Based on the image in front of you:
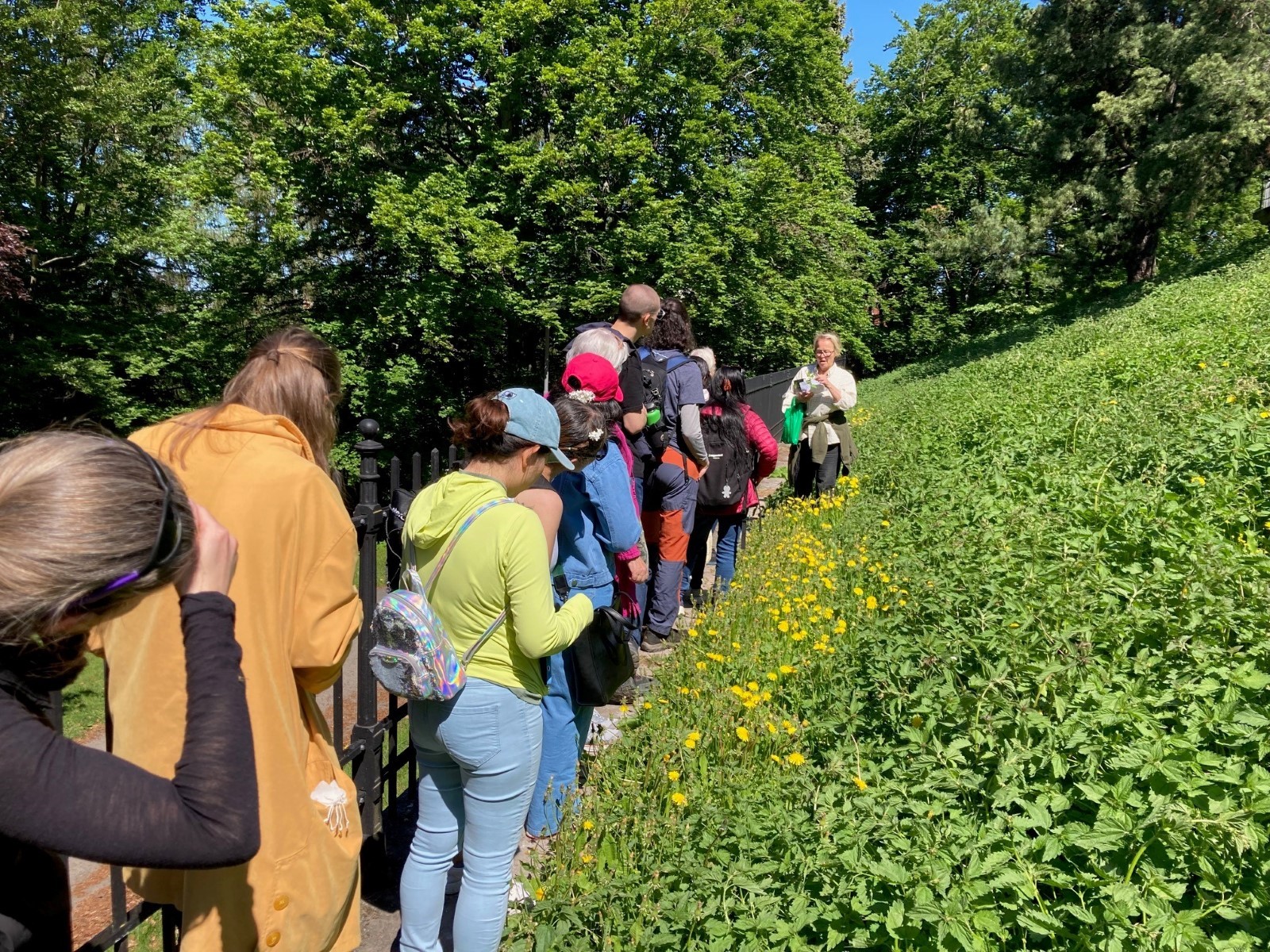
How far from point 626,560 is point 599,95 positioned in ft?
44.8

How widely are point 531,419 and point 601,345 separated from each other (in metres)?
1.67

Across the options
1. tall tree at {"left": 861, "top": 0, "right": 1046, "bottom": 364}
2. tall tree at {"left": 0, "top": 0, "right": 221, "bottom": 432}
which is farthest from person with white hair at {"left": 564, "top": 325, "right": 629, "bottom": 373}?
tall tree at {"left": 861, "top": 0, "right": 1046, "bottom": 364}

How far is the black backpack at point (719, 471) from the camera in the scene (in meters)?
5.36

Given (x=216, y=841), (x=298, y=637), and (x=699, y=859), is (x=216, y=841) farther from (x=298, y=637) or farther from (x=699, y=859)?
(x=699, y=859)

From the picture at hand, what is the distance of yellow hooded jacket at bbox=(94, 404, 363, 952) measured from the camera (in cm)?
149

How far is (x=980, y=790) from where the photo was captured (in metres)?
2.27

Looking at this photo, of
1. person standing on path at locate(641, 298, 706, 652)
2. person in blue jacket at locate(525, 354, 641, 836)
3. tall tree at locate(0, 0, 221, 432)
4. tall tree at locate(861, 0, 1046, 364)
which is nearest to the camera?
person in blue jacket at locate(525, 354, 641, 836)

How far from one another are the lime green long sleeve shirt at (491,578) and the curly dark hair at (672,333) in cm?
284

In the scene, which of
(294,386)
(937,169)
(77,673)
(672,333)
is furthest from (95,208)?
(937,169)

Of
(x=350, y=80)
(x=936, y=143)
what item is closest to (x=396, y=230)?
(x=350, y=80)

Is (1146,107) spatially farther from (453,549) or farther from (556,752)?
(453,549)

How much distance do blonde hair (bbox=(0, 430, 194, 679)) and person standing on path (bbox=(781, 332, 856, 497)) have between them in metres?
6.10

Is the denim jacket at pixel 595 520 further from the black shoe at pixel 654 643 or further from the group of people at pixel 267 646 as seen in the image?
the black shoe at pixel 654 643

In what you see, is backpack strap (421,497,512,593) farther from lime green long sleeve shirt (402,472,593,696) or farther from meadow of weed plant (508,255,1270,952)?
meadow of weed plant (508,255,1270,952)
